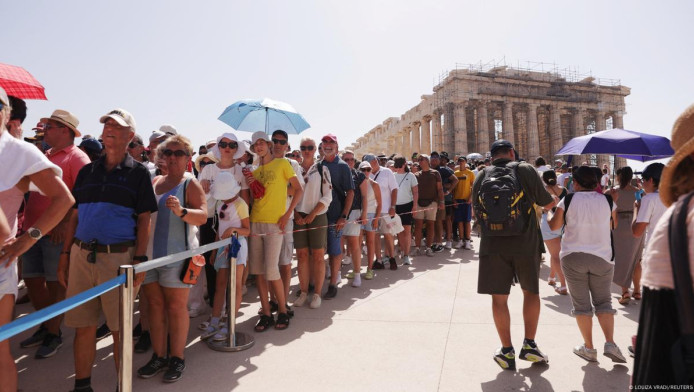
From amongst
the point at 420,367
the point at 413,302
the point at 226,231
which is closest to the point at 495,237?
the point at 420,367

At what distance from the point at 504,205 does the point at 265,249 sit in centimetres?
260

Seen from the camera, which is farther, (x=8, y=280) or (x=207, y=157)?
(x=207, y=157)

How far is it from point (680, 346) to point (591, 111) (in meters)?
47.4

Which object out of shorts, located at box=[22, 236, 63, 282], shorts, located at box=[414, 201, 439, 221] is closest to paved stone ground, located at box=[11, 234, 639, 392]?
shorts, located at box=[22, 236, 63, 282]

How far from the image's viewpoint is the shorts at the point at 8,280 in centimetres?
216

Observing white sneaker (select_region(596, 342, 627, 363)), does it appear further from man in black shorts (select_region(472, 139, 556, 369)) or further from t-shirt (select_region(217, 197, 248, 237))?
t-shirt (select_region(217, 197, 248, 237))

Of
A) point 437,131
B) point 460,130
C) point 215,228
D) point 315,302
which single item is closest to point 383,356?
point 315,302

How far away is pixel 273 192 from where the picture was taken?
4281 mm

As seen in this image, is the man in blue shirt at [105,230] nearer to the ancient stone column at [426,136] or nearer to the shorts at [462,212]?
the shorts at [462,212]

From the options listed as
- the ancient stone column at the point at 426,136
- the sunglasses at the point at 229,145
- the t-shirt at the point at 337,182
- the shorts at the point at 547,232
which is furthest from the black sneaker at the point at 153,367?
the ancient stone column at the point at 426,136

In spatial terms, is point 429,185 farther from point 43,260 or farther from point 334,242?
point 43,260

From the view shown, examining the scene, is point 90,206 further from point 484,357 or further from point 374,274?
point 374,274

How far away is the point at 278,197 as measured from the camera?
431 centimetres

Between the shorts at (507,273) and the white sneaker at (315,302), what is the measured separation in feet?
7.70
